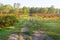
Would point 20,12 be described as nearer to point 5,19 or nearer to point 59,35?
point 5,19

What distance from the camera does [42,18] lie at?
2.12 metres

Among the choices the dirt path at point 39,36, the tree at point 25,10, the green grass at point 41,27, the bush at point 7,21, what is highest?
the tree at point 25,10

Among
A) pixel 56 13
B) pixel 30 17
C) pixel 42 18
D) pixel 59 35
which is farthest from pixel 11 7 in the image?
pixel 59 35

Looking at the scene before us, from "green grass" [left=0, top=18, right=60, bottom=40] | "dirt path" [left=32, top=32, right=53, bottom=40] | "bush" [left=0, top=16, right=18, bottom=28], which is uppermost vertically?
"bush" [left=0, top=16, right=18, bottom=28]

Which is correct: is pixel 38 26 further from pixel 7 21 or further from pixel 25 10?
pixel 7 21

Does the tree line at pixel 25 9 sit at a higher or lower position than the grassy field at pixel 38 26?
higher

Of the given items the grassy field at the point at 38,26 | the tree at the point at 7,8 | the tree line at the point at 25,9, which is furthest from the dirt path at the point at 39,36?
the tree at the point at 7,8

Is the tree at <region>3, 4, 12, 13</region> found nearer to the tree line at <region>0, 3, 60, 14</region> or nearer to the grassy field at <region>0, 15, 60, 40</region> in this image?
the tree line at <region>0, 3, 60, 14</region>

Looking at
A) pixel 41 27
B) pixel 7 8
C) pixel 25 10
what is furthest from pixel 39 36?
pixel 7 8

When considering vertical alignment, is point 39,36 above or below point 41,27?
below

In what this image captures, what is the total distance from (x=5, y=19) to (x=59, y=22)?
918 millimetres

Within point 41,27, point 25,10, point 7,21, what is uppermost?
point 25,10

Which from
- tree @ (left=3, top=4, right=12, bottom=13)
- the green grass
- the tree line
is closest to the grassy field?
the green grass

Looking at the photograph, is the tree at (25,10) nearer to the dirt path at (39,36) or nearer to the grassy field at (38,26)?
the grassy field at (38,26)
